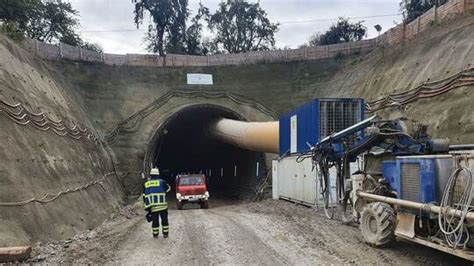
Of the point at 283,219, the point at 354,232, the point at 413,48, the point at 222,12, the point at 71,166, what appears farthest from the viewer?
the point at 222,12

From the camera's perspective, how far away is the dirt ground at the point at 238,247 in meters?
8.77

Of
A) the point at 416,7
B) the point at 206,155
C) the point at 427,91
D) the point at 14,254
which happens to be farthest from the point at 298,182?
the point at 416,7

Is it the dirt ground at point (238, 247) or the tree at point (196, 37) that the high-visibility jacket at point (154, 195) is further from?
the tree at point (196, 37)

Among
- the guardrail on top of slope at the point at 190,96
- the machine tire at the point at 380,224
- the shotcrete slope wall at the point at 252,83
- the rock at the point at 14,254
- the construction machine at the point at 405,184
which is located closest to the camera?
the construction machine at the point at 405,184

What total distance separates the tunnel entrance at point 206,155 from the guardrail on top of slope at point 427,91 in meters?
9.93

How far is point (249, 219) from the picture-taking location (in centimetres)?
1480

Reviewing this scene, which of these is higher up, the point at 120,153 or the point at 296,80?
the point at 296,80

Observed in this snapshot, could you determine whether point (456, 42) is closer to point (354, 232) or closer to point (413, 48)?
point (413, 48)

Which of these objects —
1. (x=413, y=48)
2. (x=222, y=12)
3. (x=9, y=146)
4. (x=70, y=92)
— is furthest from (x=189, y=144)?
(x=9, y=146)

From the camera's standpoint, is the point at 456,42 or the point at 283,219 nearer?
the point at 283,219

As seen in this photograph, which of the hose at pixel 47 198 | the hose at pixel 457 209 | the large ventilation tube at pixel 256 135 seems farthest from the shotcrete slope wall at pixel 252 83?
the hose at pixel 457 209

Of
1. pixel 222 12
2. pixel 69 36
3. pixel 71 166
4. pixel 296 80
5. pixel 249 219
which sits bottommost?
pixel 249 219

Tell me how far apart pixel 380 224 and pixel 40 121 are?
41.2 ft

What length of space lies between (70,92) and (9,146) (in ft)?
54.0
